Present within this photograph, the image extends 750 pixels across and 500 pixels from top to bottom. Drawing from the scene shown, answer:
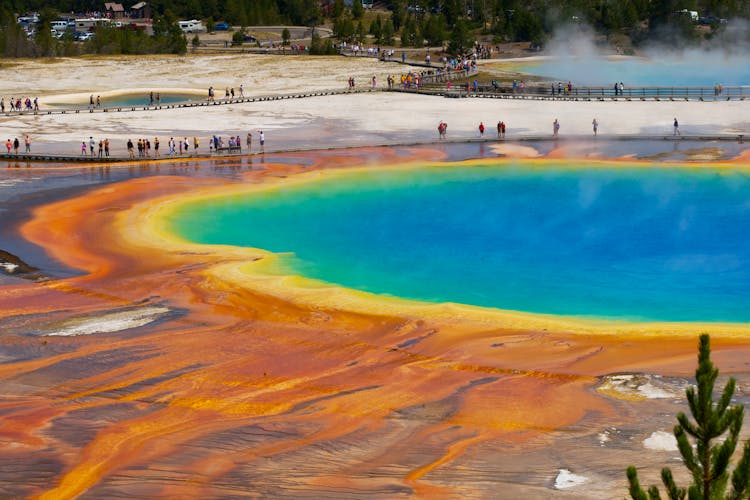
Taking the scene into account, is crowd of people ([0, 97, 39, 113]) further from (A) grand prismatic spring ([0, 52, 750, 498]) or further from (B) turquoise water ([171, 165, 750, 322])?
(B) turquoise water ([171, 165, 750, 322])

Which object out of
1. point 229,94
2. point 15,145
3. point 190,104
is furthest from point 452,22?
point 15,145

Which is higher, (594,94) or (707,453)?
(707,453)

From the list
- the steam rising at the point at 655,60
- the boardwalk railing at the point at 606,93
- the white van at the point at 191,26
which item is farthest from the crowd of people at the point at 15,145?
the white van at the point at 191,26

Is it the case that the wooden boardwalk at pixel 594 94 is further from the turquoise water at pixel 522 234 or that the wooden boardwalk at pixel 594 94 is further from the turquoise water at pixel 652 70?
the turquoise water at pixel 522 234

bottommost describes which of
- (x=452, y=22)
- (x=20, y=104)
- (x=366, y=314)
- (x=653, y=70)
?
(x=366, y=314)

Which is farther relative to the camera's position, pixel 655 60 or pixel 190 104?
pixel 655 60

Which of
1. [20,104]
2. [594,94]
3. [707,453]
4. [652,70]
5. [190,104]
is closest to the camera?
[707,453]

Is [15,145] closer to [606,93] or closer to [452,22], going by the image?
[606,93]

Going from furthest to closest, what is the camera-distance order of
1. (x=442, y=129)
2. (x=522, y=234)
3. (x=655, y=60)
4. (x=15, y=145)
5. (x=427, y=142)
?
(x=655, y=60), (x=442, y=129), (x=427, y=142), (x=15, y=145), (x=522, y=234)
